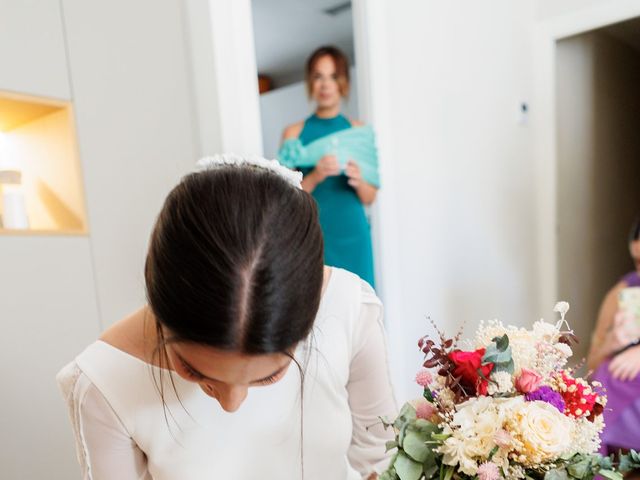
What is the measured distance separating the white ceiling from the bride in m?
2.75

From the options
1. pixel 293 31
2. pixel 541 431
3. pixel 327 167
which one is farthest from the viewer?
pixel 293 31

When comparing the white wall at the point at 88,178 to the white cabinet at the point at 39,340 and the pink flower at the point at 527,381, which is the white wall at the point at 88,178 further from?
the pink flower at the point at 527,381

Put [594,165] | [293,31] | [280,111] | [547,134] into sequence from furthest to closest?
[280,111], [293,31], [594,165], [547,134]

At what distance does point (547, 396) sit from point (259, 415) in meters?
0.40

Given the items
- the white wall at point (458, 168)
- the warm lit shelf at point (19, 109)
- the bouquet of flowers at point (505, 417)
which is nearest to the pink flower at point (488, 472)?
the bouquet of flowers at point (505, 417)

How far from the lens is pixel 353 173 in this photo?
1.50m

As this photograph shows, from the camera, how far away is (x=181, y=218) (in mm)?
516

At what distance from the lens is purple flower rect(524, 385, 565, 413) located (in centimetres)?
48

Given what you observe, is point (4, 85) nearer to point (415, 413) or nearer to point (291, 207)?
point (291, 207)

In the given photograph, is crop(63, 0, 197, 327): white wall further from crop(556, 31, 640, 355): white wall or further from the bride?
crop(556, 31, 640, 355): white wall

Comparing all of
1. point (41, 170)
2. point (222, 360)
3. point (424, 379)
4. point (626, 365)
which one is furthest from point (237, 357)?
point (626, 365)

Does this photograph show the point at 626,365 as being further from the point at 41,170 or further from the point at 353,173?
the point at 41,170

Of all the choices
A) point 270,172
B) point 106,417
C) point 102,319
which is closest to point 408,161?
point 102,319

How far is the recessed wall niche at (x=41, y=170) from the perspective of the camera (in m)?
1.13
